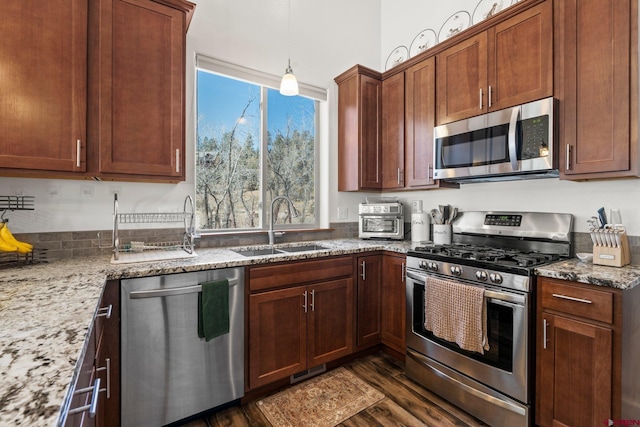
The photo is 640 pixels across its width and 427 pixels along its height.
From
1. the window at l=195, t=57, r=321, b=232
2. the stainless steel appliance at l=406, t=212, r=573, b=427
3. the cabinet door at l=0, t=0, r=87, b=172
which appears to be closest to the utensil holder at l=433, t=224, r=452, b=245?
the stainless steel appliance at l=406, t=212, r=573, b=427

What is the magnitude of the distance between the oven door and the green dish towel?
143 centimetres

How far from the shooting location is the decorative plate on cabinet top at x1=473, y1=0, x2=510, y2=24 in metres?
2.51

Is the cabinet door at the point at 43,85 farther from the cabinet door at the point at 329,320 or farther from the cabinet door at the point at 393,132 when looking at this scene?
the cabinet door at the point at 393,132

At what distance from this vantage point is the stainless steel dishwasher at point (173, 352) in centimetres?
159

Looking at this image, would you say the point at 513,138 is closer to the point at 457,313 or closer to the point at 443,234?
the point at 443,234

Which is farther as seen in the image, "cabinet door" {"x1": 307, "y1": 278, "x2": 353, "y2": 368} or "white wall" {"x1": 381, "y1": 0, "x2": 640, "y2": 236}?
"cabinet door" {"x1": 307, "y1": 278, "x2": 353, "y2": 368}

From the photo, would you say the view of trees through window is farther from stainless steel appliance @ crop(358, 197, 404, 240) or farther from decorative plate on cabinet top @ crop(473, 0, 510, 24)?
decorative plate on cabinet top @ crop(473, 0, 510, 24)

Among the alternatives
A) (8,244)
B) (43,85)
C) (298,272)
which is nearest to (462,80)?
(298,272)

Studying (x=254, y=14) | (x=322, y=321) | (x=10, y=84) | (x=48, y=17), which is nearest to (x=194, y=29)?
(x=254, y=14)

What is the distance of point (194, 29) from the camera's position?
2.41m

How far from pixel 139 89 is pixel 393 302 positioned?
2383mm

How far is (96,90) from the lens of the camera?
177cm

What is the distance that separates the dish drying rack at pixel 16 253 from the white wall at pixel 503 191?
300cm

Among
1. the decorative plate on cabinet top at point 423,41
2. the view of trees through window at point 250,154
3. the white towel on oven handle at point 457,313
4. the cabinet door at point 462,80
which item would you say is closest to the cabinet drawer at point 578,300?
the white towel on oven handle at point 457,313
